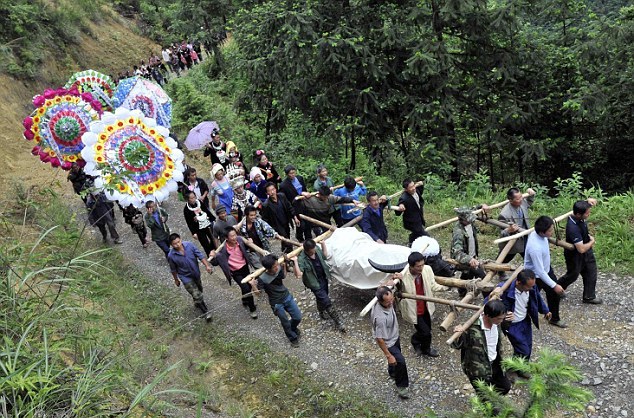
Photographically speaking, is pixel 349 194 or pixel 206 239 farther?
pixel 206 239

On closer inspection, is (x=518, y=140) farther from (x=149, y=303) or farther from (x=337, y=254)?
(x=149, y=303)

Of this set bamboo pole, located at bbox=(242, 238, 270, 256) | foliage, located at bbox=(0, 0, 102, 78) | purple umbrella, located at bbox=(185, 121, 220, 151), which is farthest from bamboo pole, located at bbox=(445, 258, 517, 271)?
foliage, located at bbox=(0, 0, 102, 78)

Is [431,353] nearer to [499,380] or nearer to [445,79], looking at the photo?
[499,380]

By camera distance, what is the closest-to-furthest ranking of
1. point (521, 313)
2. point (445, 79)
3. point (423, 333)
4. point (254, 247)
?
point (521, 313) < point (423, 333) < point (254, 247) < point (445, 79)

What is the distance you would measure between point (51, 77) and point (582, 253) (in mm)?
24776

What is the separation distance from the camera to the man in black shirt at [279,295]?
272 inches

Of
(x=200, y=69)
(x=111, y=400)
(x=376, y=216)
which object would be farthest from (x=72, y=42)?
(x=111, y=400)

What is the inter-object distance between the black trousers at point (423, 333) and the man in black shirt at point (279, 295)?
180 centimetres

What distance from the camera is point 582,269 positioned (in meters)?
7.23

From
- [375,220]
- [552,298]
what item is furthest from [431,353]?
[375,220]

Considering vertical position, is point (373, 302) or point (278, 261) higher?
point (278, 261)

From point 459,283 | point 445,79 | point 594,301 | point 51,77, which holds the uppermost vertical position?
point 51,77

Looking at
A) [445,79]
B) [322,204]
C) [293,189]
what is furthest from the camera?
[445,79]

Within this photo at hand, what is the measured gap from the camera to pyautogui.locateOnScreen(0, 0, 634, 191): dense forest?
1246cm
